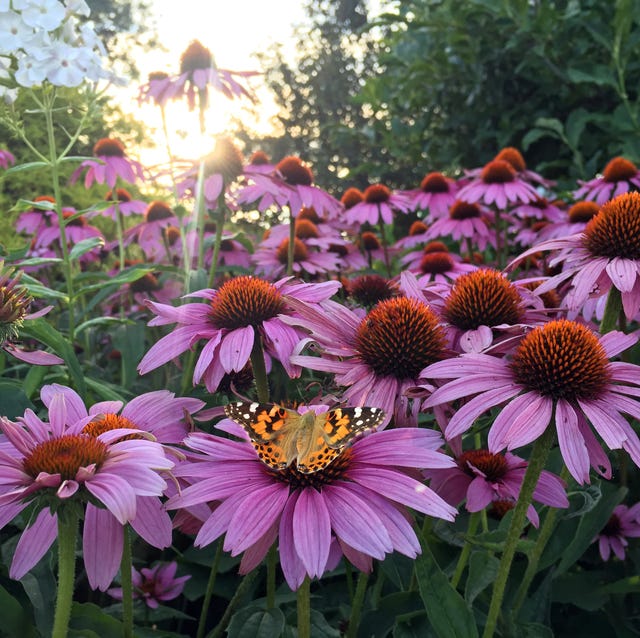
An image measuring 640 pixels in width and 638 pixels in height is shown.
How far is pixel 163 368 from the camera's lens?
8.65 feet

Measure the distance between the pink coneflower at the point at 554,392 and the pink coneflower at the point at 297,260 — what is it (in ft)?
5.32

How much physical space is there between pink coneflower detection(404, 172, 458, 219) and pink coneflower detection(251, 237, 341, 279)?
776 mm

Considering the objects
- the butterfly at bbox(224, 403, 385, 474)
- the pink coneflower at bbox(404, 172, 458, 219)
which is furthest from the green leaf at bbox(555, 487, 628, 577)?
the pink coneflower at bbox(404, 172, 458, 219)

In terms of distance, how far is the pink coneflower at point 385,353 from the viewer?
1.18 meters

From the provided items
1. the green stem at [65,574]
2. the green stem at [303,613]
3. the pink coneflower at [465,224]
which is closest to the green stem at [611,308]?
the green stem at [303,613]

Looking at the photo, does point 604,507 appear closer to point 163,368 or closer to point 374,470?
point 374,470

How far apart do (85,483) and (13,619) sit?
43cm

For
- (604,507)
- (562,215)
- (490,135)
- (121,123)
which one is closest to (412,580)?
(604,507)

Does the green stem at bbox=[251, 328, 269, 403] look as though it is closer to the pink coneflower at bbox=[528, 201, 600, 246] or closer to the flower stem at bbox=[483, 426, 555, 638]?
the flower stem at bbox=[483, 426, 555, 638]

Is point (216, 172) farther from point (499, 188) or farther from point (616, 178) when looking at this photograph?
point (616, 178)

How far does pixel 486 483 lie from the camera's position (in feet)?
Answer: 3.84

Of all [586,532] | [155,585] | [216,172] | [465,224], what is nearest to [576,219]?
[465,224]

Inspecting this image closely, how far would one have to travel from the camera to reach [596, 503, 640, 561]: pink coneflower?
167 cm

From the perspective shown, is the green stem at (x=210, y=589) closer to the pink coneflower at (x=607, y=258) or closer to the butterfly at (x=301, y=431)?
the butterfly at (x=301, y=431)
